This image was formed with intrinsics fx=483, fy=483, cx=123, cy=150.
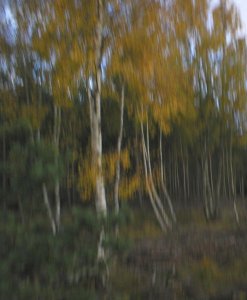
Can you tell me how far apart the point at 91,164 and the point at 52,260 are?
4581 millimetres

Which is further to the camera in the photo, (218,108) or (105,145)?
(105,145)

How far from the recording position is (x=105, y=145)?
1054 inches

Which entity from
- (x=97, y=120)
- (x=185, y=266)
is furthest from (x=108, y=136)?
(x=97, y=120)

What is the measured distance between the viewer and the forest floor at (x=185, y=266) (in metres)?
9.38

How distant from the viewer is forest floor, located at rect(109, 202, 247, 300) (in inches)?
369

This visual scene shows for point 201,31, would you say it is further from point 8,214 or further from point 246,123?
point 8,214

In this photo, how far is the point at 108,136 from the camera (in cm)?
2472

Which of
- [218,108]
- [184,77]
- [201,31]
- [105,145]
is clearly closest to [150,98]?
[184,77]

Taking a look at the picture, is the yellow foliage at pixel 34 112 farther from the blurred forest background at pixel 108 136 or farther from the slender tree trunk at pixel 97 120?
the slender tree trunk at pixel 97 120

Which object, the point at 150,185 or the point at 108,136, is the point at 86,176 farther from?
the point at 108,136

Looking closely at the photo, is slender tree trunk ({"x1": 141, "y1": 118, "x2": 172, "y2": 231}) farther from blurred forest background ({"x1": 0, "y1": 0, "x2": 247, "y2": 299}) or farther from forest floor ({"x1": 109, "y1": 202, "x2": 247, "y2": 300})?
forest floor ({"x1": 109, "y1": 202, "x2": 247, "y2": 300})

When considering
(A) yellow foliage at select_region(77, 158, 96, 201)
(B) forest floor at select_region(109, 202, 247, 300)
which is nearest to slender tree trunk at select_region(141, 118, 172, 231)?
(B) forest floor at select_region(109, 202, 247, 300)

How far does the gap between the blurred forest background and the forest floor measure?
1.7 inches

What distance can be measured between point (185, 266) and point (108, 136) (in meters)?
13.5
